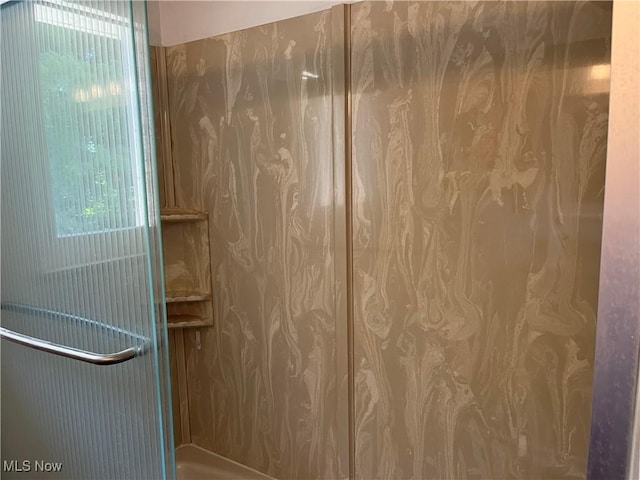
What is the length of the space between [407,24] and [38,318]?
1354 mm

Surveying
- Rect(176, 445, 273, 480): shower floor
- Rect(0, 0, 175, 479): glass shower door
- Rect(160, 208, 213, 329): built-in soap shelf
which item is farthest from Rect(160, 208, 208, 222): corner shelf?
Rect(176, 445, 273, 480): shower floor

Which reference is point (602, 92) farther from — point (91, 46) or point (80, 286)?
point (80, 286)

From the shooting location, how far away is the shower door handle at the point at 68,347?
3.62ft

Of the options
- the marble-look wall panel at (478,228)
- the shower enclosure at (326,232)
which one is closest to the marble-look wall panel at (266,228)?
the shower enclosure at (326,232)

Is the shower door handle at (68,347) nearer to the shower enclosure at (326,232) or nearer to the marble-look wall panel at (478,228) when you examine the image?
the shower enclosure at (326,232)

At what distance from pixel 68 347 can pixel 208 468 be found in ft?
3.53

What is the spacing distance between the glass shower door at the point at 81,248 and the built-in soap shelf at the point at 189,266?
0.62 meters

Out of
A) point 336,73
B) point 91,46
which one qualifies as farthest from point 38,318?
point 336,73

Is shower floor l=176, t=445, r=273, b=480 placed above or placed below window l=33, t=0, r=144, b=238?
below

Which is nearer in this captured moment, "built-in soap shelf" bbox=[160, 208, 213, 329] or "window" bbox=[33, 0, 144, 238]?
"window" bbox=[33, 0, 144, 238]

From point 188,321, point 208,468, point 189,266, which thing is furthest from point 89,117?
point 208,468

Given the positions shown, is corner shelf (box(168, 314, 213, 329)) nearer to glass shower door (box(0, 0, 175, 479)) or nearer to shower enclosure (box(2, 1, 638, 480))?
shower enclosure (box(2, 1, 638, 480))

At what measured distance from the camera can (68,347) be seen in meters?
1.24

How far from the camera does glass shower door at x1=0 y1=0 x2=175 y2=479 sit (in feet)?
3.32
